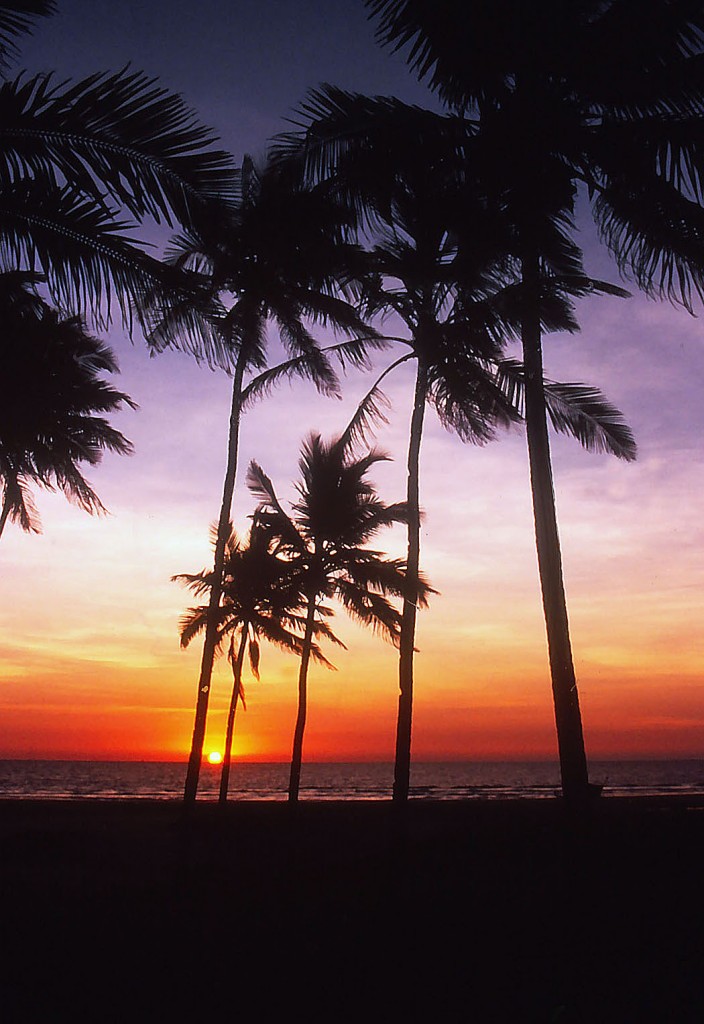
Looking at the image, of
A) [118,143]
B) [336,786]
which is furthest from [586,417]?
[336,786]

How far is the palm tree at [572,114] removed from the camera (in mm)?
7398

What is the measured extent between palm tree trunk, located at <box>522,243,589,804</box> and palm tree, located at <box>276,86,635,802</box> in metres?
0.74

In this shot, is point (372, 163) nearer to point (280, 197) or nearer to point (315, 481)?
point (280, 197)

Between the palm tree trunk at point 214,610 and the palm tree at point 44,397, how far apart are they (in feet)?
9.64

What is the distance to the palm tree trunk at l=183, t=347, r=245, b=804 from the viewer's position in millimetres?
13195

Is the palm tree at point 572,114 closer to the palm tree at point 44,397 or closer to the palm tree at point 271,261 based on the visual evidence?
the palm tree at point 271,261

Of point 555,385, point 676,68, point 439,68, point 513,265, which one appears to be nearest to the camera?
point 676,68

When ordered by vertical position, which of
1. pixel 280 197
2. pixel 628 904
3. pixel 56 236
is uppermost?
pixel 280 197

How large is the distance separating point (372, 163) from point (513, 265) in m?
2.96

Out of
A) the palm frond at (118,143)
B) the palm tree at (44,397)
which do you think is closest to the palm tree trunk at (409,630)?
the palm tree at (44,397)

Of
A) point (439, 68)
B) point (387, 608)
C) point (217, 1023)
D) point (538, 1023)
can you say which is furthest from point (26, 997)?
point (387, 608)

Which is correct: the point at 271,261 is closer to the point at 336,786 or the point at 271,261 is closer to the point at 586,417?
the point at 586,417

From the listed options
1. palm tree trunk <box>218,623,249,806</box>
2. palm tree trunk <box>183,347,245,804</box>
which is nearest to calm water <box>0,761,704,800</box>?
palm tree trunk <box>218,623,249,806</box>

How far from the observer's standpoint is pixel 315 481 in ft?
69.4
